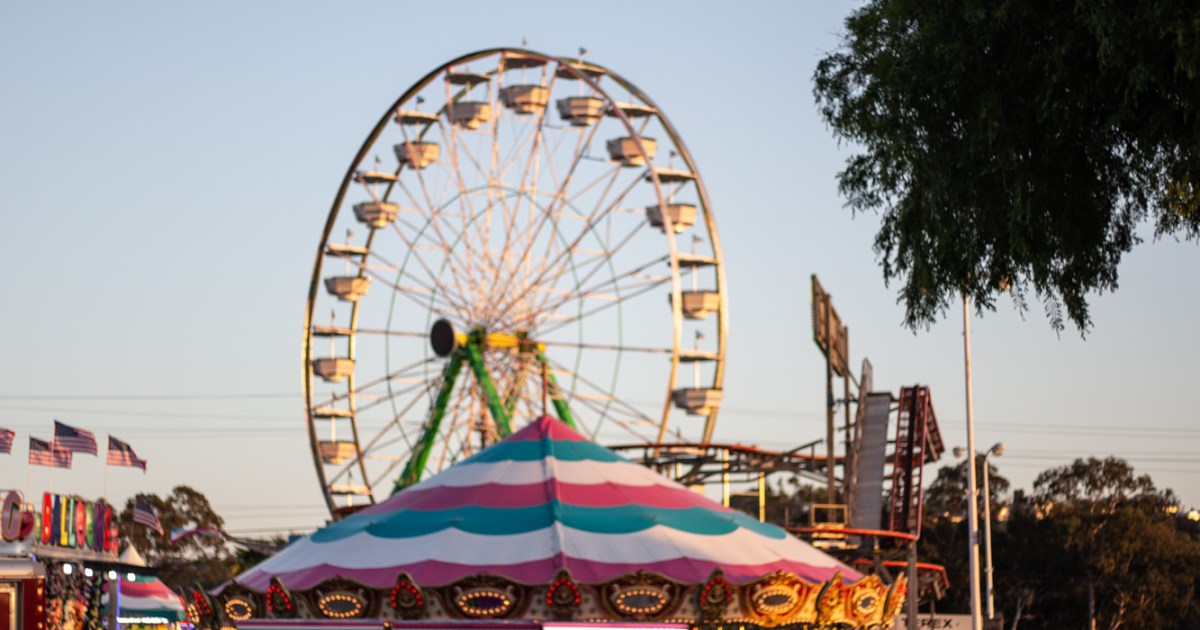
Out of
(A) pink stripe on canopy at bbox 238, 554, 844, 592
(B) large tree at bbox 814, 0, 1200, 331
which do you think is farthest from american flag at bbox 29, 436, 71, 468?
(B) large tree at bbox 814, 0, 1200, 331

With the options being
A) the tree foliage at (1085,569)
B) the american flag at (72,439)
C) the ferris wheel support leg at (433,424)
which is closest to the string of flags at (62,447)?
the american flag at (72,439)

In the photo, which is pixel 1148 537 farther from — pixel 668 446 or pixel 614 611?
pixel 614 611

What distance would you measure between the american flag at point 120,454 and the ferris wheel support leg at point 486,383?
21.1 feet

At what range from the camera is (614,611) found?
15.1 m

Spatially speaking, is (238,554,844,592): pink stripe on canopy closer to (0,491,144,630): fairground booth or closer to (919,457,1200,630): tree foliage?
(0,491,144,630): fairground booth

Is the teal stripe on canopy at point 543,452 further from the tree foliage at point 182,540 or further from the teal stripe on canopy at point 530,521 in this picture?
the tree foliage at point 182,540

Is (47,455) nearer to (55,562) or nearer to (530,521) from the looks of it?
(55,562)

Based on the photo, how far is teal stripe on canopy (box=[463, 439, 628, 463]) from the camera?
17.2 metres

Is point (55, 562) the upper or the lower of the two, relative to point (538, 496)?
lower

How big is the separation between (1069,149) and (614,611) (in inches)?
224

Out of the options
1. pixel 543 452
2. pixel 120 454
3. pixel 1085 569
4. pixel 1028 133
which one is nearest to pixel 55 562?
pixel 120 454

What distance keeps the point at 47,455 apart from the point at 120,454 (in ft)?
7.93

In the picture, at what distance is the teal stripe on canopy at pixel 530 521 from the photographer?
52.1 ft

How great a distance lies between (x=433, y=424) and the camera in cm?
3647
